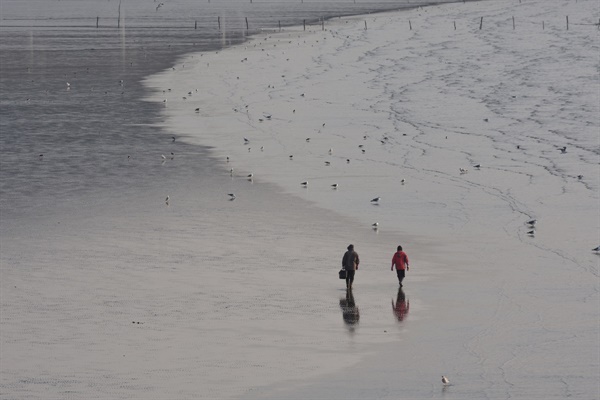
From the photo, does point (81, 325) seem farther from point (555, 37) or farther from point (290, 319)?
point (555, 37)

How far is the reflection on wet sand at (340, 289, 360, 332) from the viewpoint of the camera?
81.7 ft

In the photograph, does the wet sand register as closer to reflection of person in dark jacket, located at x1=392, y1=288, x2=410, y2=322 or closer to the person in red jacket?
reflection of person in dark jacket, located at x1=392, y1=288, x2=410, y2=322

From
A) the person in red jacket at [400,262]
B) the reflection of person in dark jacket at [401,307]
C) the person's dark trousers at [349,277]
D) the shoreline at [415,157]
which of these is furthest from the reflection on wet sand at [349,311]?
the shoreline at [415,157]

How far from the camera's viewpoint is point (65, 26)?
430 feet

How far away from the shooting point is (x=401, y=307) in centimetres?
2608

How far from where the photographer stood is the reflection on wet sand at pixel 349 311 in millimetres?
24892

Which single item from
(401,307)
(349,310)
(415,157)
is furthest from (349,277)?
(415,157)

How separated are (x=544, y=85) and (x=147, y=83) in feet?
75.7

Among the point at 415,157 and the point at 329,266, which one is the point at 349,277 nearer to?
the point at 329,266

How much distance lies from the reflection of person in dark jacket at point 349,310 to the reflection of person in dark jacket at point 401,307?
834 millimetres

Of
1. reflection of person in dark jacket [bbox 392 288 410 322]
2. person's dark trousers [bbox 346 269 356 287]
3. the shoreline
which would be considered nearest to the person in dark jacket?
person's dark trousers [bbox 346 269 356 287]

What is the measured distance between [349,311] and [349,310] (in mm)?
79

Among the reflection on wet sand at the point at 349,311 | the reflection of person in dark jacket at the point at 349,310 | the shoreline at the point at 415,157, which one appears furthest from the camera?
the shoreline at the point at 415,157

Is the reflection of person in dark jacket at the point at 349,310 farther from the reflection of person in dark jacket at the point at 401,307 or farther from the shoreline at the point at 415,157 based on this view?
the shoreline at the point at 415,157
